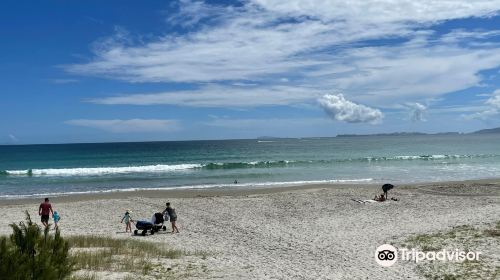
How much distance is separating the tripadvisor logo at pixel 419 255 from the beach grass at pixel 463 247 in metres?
0.28

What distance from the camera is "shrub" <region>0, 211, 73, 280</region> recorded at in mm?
8570

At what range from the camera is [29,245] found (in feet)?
31.3

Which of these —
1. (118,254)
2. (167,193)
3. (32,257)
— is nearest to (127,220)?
(118,254)

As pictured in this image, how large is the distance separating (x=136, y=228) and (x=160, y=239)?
2.86 metres

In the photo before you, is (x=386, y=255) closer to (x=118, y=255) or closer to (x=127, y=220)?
(x=118, y=255)

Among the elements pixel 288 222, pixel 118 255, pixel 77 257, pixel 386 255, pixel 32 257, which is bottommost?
pixel 288 222

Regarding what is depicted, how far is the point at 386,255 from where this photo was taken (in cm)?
1484

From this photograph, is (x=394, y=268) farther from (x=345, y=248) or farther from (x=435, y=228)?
(x=435, y=228)

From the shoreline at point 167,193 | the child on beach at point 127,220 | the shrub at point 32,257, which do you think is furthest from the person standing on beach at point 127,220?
the shoreline at point 167,193

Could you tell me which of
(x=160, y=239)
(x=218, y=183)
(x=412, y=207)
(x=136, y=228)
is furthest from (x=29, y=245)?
(x=218, y=183)

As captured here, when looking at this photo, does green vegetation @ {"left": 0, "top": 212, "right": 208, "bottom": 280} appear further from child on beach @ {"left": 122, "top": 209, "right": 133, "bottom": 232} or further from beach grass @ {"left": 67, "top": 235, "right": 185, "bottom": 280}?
child on beach @ {"left": 122, "top": 209, "right": 133, "bottom": 232}

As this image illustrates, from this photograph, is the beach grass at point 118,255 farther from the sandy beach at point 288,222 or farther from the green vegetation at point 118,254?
the sandy beach at point 288,222

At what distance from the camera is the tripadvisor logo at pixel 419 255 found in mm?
13952

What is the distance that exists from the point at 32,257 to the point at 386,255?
10509mm
